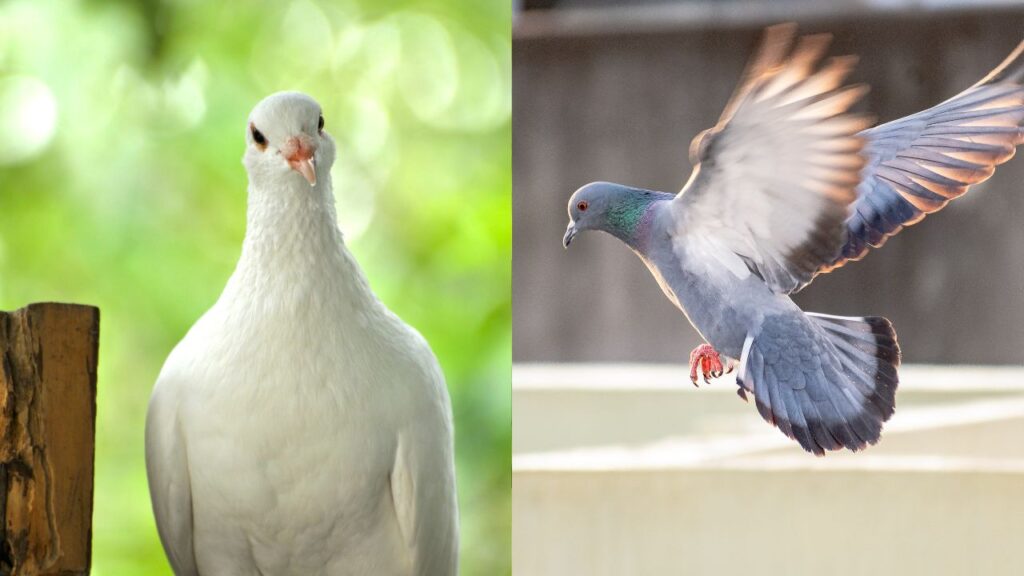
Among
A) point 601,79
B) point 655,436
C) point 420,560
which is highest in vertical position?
point 601,79

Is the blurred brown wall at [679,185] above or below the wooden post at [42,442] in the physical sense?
above

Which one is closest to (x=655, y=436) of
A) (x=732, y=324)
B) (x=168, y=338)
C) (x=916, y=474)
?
(x=732, y=324)

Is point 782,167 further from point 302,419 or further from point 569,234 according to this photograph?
point 302,419

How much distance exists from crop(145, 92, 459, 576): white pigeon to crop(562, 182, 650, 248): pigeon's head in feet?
1.51

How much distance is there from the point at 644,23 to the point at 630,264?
0.42 meters

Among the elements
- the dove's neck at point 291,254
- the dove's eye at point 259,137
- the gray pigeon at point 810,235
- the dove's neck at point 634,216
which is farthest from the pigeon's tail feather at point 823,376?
the dove's eye at point 259,137

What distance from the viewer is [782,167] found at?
4.89 ft

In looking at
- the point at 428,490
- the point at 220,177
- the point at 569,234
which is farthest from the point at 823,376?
the point at 220,177

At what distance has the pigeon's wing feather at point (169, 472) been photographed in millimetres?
1340

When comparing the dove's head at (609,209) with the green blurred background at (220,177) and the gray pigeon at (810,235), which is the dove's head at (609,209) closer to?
the gray pigeon at (810,235)

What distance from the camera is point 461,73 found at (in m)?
2.17

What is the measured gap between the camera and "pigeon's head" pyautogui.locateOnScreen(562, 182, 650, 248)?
1.70 metres

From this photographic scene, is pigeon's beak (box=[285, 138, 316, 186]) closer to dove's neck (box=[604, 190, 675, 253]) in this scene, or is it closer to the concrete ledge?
dove's neck (box=[604, 190, 675, 253])

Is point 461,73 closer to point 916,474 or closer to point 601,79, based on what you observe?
point 601,79
